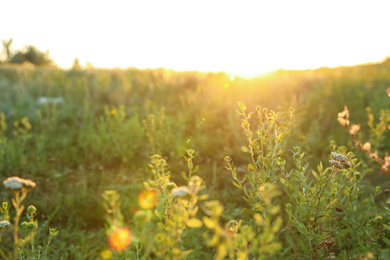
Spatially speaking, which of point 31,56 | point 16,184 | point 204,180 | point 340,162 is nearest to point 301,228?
point 340,162

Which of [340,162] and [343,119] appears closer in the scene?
[343,119]

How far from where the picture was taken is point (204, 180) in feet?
12.6

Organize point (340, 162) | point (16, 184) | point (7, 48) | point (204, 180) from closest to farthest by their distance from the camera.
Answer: point (16, 184) < point (340, 162) < point (204, 180) < point (7, 48)

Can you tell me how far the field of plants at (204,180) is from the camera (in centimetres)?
154

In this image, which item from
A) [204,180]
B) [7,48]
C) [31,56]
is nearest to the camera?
[204,180]

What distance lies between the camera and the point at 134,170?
4262 mm

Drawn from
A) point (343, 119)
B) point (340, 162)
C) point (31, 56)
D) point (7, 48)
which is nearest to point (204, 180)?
point (340, 162)

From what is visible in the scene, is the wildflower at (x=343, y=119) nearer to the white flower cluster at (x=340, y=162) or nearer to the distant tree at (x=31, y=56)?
the white flower cluster at (x=340, y=162)

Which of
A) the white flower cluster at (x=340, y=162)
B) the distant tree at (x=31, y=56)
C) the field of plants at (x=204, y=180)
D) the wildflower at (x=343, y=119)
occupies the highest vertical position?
the distant tree at (x=31, y=56)

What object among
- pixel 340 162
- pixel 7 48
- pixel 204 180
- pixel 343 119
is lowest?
pixel 204 180

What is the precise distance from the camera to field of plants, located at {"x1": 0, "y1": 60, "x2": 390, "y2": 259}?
154cm

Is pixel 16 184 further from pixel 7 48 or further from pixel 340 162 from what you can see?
pixel 7 48

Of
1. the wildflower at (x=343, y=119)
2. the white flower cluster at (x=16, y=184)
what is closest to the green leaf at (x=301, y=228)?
the wildflower at (x=343, y=119)

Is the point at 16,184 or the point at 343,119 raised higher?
the point at 343,119
